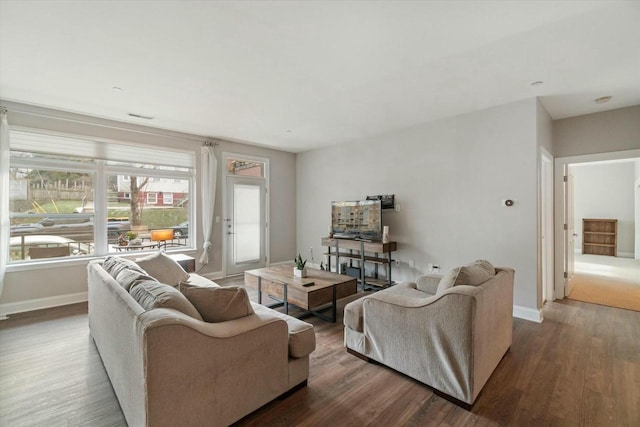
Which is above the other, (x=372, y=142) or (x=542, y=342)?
(x=372, y=142)

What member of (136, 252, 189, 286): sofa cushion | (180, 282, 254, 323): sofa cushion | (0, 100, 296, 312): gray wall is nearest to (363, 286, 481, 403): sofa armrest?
(180, 282, 254, 323): sofa cushion

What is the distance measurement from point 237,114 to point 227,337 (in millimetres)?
3280

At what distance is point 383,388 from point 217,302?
1.37 metres

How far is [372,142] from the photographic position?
5234 millimetres

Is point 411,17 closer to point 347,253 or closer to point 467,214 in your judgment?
point 467,214

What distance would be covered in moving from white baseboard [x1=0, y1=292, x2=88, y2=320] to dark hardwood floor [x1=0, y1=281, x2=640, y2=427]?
675 millimetres

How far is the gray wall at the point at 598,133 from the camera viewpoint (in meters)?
3.65

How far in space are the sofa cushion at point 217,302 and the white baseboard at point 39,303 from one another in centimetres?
341

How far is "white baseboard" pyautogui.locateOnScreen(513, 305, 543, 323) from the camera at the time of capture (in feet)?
11.2

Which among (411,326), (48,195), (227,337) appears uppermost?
(48,195)

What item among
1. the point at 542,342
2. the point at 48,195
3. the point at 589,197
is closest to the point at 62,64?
the point at 48,195

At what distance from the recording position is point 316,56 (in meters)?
2.53

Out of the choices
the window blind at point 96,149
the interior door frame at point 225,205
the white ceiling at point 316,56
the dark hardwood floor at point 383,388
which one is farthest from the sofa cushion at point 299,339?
the window blind at point 96,149

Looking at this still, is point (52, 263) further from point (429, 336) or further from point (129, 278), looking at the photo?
point (429, 336)
